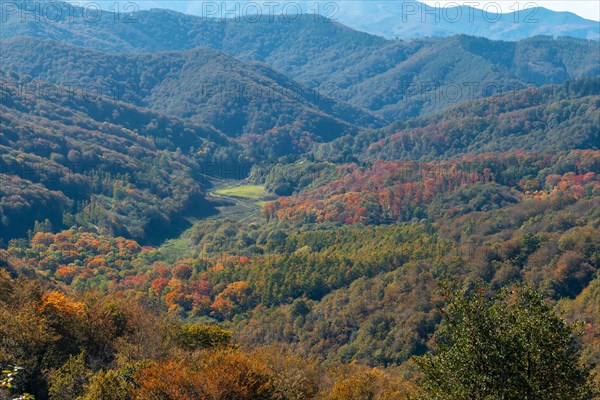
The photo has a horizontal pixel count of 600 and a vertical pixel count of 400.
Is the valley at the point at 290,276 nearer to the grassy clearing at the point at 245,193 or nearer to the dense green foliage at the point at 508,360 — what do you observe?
the dense green foliage at the point at 508,360

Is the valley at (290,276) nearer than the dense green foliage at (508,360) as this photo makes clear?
No

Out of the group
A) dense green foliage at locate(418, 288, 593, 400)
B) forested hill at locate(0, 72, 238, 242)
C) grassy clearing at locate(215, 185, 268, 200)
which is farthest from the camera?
grassy clearing at locate(215, 185, 268, 200)

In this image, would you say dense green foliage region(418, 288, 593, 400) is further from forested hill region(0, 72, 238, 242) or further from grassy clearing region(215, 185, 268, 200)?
grassy clearing region(215, 185, 268, 200)

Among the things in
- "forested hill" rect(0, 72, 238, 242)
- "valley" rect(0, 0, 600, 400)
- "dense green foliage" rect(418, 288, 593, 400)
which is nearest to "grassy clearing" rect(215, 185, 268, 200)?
"valley" rect(0, 0, 600, 400)

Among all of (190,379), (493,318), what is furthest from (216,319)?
(493,318)

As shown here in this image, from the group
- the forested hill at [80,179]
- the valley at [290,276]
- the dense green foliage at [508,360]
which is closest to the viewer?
the dense green foliage at [508,360]

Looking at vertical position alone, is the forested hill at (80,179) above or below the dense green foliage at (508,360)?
below

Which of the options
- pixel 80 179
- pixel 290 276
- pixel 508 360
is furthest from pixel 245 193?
pixel 508 360

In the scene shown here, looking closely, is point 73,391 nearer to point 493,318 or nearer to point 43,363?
point 43,363

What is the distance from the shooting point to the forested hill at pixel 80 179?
440 ft

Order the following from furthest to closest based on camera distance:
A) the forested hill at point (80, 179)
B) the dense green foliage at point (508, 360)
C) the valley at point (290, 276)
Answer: the forested hill at point (80, 179) → the valley at point (290, 276) → the dense green foliage at point (508, 360)

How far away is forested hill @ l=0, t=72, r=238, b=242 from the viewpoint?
13412 centimetres

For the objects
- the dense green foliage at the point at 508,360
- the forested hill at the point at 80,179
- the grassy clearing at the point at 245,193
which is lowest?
the grassy clearing at the point at 245,193

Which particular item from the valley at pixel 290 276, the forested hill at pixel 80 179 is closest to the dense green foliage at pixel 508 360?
the valley at pixel 290 276
